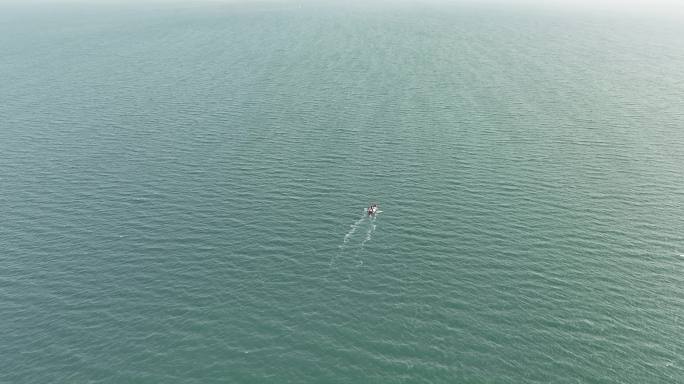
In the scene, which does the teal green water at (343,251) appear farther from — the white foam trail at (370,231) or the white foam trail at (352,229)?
the white foam trail at (370,231)

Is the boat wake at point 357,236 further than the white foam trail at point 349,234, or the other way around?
the boat wake at point 357,236

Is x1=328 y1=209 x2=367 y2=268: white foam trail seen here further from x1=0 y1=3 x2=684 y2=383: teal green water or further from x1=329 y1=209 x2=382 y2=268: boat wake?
x1=0 y1=3 x2=684 y2=383: teal green water

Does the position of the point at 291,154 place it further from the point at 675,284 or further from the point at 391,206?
the point at 675,284

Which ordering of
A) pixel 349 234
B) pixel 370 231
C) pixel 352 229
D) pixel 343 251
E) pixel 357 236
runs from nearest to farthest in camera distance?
pixel 343 251
pixel 357 236
pixel 349 234
pixel 370 231
pixel 352 229

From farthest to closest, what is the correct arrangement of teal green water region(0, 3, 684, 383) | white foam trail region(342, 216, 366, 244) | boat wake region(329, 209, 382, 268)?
white foam trail region(342, 216, 366, 244) < boat wake region(329, 209, 382, 268) < teal green water region(0, 3, 684, 383)

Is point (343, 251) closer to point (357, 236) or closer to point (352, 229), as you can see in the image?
point (357, 236)

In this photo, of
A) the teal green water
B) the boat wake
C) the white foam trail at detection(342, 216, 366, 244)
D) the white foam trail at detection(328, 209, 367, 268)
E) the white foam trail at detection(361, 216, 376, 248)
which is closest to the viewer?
the teal green water

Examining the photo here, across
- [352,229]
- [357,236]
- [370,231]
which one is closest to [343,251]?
[357,236]

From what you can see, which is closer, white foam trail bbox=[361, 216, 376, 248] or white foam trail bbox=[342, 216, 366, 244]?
white foam trail bbox=[361, 216, 376, 248]

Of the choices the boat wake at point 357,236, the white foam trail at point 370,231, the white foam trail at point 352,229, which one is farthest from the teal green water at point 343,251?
the white foam trail at point 370,231

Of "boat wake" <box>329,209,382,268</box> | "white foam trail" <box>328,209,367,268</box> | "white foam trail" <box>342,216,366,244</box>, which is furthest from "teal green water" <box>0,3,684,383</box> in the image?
"white foam trail" <box>328,209,367,268</box>

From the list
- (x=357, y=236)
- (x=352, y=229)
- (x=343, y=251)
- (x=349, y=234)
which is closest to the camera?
(x=343, y=251)
